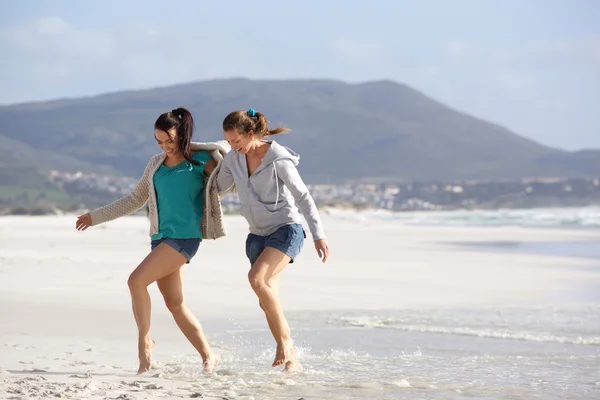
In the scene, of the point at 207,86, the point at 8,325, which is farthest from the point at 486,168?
the point at 8,325

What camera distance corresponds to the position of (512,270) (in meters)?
15.0

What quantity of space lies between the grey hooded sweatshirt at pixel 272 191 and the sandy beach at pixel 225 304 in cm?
93

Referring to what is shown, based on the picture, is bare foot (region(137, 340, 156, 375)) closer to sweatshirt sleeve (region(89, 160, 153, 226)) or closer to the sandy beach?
the sandy beach

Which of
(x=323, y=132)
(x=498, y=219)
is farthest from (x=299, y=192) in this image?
(x=323, y=132)

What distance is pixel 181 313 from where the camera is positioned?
6656 millimetres

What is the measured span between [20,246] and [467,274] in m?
7.33

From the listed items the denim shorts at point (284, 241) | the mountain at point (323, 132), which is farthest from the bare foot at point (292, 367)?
the mountain at point (323, 132)

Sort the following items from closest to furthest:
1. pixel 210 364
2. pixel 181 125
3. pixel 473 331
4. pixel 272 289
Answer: pixel 181 125
pixel 272 289
pixel 210 364
pixel 473 331

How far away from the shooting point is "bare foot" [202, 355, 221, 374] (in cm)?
656

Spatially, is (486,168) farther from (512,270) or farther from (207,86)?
(512,270)

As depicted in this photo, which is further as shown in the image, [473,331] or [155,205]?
[473,331]

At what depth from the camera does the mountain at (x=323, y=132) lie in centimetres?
10556

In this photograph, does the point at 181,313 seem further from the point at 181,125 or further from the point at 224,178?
the point at 181,125

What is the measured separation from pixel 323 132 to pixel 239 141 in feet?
397
